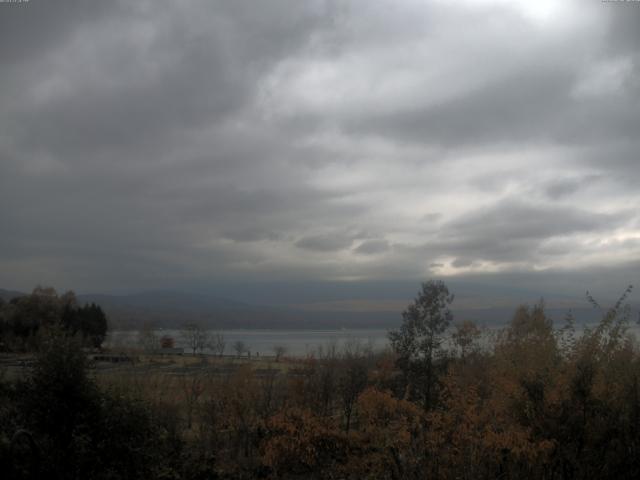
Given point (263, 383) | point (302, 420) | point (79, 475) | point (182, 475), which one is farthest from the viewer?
point (263, 383)

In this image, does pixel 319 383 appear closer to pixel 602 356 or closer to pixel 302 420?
pixel 302 420

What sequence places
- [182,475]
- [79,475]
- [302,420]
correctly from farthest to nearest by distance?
1. [302,420]
2. [182,475]
3. [79,475]

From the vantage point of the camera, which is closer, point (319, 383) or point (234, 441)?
point (234, 441)

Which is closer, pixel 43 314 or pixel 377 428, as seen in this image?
pixel 377 428

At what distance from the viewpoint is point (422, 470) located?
1125 centimetres

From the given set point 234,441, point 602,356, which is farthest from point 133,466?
point 602,356

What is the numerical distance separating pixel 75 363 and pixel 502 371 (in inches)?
405

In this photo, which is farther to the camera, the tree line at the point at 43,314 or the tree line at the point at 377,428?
the tree line at the point at 43,314

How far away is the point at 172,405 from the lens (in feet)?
66.3

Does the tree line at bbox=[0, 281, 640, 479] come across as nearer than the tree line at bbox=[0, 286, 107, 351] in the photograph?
Yes

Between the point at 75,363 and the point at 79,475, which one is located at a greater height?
the point at 75,363

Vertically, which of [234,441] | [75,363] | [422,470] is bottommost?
[234,441]

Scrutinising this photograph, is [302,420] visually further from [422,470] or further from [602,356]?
[602,356]

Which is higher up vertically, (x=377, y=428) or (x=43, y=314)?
(x=43, y=314)
